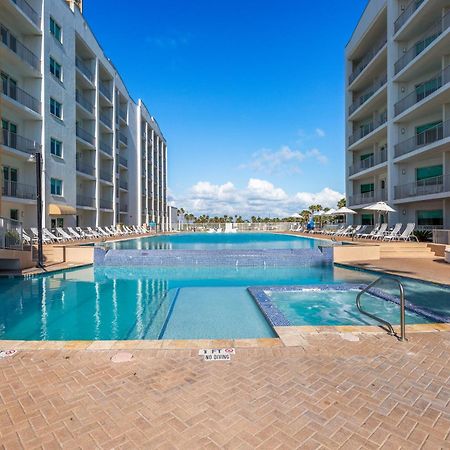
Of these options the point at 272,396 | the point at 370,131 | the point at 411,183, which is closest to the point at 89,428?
the point at 272,396

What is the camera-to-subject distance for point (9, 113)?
1786 centimetres

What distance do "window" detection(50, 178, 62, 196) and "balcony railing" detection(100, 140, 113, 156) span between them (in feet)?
30.0

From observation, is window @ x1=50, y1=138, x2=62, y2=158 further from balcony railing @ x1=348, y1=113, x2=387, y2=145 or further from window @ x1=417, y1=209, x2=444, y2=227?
window @ x1=417, y1=209, x2=444, y2=227

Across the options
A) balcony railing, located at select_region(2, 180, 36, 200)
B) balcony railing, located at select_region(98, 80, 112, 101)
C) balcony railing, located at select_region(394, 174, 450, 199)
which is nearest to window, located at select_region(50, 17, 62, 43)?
balcony railing, located at select_region(98, 80, 112, 101)

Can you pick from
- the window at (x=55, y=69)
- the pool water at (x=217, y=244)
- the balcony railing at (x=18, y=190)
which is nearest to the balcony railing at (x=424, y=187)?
the pool water at (x=217, y=244)

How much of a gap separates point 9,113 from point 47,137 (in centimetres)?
251

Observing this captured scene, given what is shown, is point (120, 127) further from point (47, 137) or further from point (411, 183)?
point (411, 183)

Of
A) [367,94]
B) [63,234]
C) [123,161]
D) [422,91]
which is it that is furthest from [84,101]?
[422,91]

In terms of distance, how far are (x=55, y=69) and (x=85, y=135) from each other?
229 inches

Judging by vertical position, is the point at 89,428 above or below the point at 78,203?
below

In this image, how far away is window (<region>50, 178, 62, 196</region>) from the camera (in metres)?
20.9

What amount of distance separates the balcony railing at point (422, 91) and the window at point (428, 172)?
4.37m

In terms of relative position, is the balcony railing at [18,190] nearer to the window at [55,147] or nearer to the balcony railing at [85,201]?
the window at [55,147]

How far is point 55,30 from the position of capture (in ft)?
70.5
